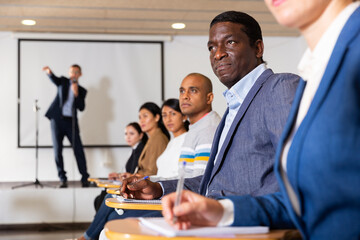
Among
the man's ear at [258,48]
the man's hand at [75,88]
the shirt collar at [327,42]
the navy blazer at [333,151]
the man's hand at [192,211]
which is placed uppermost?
the man's hand at [75,88]

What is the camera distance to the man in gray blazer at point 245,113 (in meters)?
1.22

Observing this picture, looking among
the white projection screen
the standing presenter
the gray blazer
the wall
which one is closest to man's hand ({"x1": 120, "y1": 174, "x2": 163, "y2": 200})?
the gray blazer

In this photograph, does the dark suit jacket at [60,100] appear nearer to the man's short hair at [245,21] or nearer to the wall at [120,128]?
the wall at [120,128]

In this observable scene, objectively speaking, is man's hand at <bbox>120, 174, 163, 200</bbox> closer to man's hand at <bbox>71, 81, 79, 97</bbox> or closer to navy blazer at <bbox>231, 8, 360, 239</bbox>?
navy blazer at <bbox>231, 8, 360, 239</bbox>

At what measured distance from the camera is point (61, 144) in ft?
20.6

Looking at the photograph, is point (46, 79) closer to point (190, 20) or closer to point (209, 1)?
point (190, 20)

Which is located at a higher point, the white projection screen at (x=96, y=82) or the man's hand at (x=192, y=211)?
the white projection screen at (x=96, y=82)

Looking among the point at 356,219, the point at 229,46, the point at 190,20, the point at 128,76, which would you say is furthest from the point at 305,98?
the point at 128,76

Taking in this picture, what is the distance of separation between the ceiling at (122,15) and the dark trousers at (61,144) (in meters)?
1.34

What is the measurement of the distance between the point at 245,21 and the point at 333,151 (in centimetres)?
98

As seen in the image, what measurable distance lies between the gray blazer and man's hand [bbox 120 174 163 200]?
43 centimetres

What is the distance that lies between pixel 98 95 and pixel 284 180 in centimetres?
600

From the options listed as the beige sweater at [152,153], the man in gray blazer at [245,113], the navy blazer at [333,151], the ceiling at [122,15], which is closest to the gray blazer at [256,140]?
the man in gray blazer at [245,113]

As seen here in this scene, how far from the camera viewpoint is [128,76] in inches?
264
